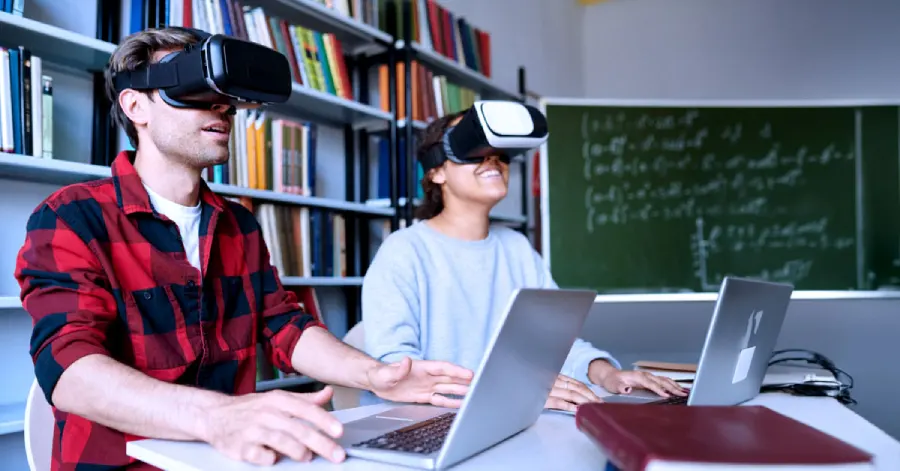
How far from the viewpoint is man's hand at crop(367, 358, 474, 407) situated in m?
0.99

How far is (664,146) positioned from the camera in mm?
2979

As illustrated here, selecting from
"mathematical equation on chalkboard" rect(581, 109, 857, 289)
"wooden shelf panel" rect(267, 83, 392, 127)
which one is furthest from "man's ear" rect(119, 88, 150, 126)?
"mathematical equation on chalkboard" rect(581, 109, 857, 289)

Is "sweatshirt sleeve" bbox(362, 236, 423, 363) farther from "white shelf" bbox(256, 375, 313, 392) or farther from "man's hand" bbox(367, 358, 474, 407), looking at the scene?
"white shelf" bbox(256, 375, 313, 392)

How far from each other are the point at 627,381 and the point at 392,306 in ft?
1.76

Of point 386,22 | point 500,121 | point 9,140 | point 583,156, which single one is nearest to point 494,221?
point 583,156

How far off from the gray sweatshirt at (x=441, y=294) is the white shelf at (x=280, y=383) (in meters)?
0.78

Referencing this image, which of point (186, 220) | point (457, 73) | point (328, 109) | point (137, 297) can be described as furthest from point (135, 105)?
point (457, 73)

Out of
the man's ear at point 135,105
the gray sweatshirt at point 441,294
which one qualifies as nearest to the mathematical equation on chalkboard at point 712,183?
the gray sweatshirt at point 441,294

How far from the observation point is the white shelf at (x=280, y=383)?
86.7 inches

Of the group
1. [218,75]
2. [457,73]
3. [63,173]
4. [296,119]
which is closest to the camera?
[218,75]

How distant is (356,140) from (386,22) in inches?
20.9

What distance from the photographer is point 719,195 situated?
9.75 ft

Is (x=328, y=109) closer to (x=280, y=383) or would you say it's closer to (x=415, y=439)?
(x=280, y=383)

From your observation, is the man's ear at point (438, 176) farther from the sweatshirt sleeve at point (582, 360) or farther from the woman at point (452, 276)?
the sweatshirt sleeve at point (582, 360)
